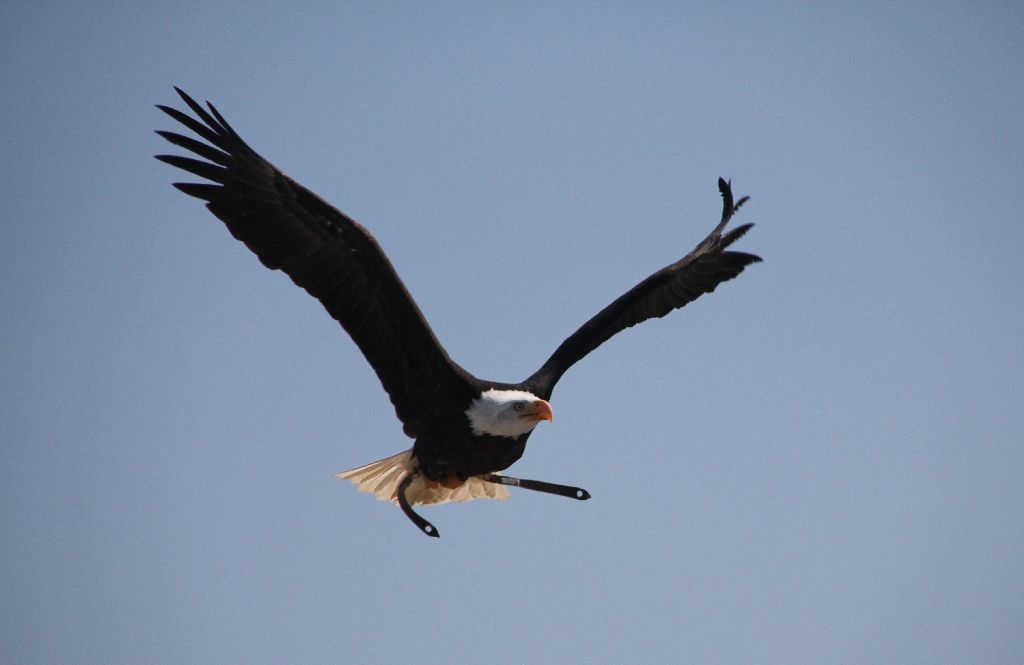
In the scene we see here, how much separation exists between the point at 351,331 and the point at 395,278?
1.96ft

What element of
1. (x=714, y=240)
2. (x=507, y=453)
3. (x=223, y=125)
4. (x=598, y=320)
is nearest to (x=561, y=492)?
(x=507, y=453)

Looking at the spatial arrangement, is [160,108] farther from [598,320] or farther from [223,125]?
[598,320]

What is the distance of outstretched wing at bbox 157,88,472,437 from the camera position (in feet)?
22.1

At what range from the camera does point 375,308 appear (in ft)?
23.3

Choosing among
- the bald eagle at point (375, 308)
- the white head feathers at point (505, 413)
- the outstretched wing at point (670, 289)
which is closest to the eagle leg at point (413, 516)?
the bald eagle at point (375, 308)

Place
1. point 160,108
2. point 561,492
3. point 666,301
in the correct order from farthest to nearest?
point 666,301 < point 561,492 < point 160,108

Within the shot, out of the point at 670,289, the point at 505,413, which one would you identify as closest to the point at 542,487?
the point at 505,413

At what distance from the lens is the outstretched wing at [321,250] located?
6750 mm

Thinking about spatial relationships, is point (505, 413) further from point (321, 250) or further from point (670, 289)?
point (670, 289)

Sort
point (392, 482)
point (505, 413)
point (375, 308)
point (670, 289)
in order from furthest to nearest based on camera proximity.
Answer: point (670, 289), point (392, 482), point (375, 308), point (505, 413)

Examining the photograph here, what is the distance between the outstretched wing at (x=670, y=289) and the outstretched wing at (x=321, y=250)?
107 cm

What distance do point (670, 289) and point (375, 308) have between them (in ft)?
9.03

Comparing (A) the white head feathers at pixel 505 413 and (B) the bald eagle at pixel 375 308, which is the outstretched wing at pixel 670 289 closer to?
(B) the bald eagle at pixel 375 308

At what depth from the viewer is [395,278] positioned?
6.79m
